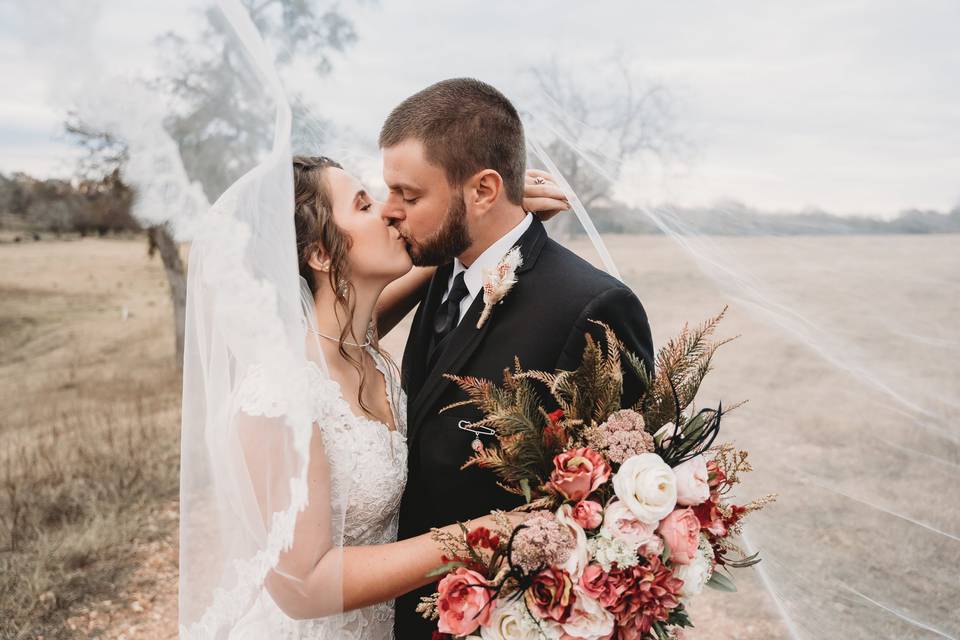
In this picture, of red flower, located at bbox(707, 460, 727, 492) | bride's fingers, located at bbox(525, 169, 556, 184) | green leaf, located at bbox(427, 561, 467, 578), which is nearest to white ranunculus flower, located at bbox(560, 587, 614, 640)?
green leaf, located at bbox(427, 561, 467, 578)

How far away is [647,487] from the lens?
170 cm

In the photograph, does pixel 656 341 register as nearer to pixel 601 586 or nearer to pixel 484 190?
pixel 484 190

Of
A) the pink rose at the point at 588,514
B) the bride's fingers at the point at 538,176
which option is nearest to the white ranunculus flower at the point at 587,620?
the pink rose at the point at 588,514

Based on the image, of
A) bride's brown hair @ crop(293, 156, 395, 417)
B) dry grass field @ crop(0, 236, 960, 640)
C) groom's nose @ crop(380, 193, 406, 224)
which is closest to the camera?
bride's brown hair @ crop(293, 156, 395, 417)

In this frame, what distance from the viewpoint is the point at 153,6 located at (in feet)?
8.26

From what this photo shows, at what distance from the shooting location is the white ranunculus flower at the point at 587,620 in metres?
1.72

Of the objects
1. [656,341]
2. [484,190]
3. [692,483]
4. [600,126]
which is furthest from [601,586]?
[656,341]

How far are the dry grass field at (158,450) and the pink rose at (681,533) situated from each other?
137 centimetres

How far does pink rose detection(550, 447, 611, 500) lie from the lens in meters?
1.76

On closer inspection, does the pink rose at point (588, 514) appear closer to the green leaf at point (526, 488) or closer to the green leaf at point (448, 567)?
the green leaf at point (526, 488)

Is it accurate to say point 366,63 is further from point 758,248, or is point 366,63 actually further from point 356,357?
point 758,248

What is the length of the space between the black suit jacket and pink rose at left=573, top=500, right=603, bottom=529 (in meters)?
0.54

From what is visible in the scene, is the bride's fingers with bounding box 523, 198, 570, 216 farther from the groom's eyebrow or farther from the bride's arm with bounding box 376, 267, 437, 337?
the bride's arm with bounding box 376, 267, 437, 337

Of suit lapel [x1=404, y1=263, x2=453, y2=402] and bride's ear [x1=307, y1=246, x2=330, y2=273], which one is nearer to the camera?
bride's ear [x1=307, y1=246, x2=330, y2=273]
